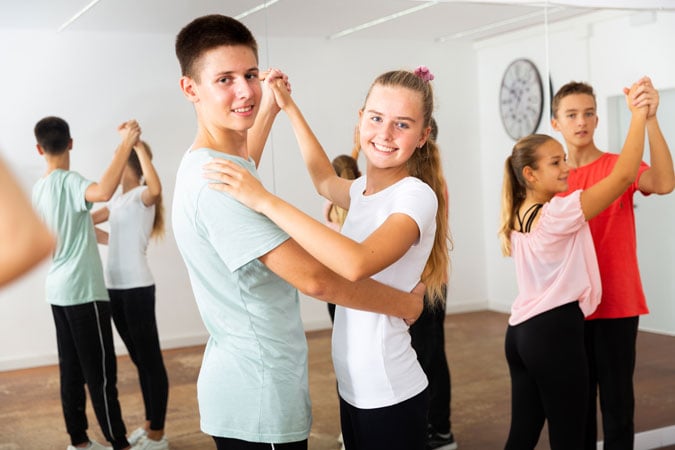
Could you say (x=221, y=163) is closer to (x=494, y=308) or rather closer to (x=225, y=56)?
(x=225, y=56)

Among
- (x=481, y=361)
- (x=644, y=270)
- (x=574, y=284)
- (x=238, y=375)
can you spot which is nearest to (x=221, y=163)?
(x=238, y=375)

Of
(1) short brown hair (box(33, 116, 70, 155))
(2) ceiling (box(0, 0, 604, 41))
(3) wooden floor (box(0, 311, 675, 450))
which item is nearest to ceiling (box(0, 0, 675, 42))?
(2) ceiling (box(0, 0, 604, 41))

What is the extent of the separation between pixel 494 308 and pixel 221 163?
2329 millimetres

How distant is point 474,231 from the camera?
12.2 feet

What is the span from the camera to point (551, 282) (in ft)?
Result: 9.39

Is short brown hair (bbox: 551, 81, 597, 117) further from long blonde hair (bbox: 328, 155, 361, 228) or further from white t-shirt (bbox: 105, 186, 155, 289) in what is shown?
white t-shirt (bbox: 105, 186, 155, 289)

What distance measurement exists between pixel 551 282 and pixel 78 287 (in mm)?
1707

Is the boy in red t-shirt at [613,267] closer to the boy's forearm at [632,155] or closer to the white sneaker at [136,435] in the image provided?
the boy's forearm at [632,155]

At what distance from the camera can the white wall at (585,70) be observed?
3.65 meters

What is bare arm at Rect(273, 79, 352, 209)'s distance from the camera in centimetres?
229

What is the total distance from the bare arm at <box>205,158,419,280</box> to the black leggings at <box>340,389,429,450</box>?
39 cm

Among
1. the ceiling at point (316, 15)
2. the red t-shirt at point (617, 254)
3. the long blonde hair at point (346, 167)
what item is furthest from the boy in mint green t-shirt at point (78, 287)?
the red t-shirt at point (617, 254)

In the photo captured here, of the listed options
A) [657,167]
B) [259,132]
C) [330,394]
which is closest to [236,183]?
[259,132]

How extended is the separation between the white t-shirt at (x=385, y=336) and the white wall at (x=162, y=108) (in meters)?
1.31
